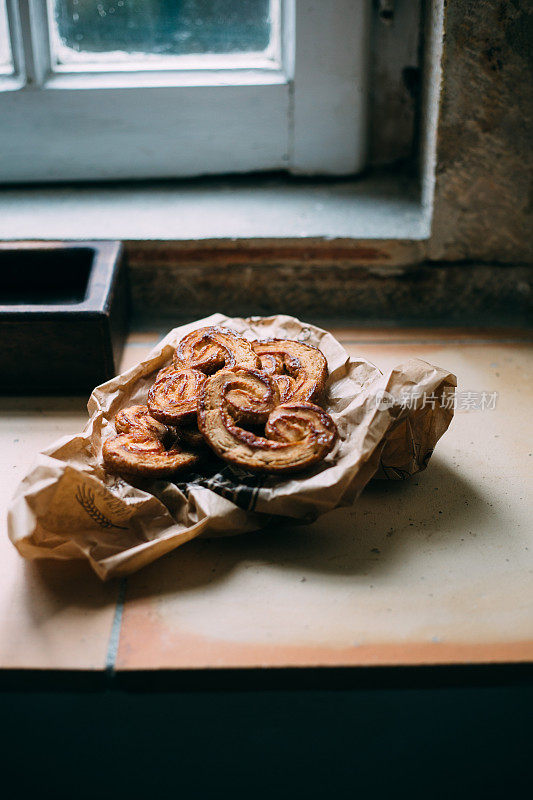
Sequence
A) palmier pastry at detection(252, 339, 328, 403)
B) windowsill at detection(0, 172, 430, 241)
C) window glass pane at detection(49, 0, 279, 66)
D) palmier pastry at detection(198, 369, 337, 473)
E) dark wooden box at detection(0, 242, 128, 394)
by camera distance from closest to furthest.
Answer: palmier pastry at detection(198, 369, 337, 473)
palmier pastry at detection(252, 339, 328, 403)
dark wooden box at detection(0, 242, 128, 394)
windowsill at detection(0, 172, 430, 241)
window glass pane at detection(49, 0, 279, 66)

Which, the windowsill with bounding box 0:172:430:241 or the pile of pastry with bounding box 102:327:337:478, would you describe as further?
the windowsill with bounding box 0:172:430:241

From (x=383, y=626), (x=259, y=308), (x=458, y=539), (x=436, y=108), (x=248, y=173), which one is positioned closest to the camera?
(x=383, y=626)

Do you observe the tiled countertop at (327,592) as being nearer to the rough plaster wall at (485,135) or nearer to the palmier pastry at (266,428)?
the palmier pastry at (266,428)

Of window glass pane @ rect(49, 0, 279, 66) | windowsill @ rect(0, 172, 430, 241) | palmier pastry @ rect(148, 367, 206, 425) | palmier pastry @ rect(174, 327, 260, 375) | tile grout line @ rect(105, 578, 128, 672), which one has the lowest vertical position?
tile grout line @ rect(105, 578, 128, 672)

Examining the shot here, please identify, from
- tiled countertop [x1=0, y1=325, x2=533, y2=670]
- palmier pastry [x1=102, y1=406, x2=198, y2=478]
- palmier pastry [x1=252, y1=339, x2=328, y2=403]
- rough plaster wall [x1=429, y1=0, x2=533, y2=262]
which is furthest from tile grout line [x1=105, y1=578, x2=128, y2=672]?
rough plaster wall [x1=429, y1=0, x2=533, y2=262]

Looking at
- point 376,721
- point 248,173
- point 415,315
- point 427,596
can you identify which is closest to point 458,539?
point 427,596

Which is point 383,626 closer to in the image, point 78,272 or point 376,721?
point 376,721

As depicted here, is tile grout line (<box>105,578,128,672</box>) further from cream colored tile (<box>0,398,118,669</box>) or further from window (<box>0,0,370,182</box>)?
window (<box>0,0,370,182</box>)
